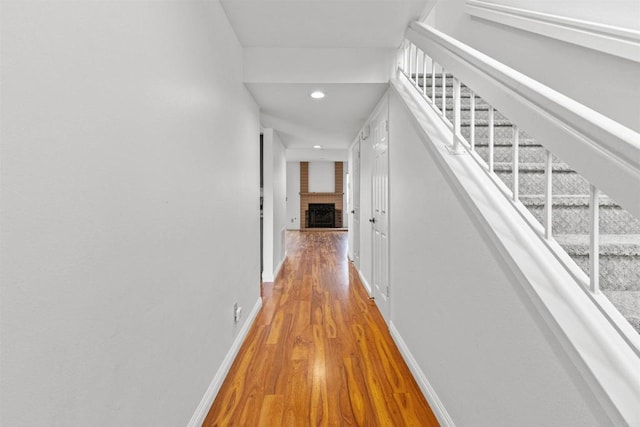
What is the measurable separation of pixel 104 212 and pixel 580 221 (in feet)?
6.08

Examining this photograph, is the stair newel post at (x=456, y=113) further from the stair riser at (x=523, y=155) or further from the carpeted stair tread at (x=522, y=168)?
the stair riser at (x=523, y=155)

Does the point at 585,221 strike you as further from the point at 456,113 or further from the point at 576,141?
the point at 576,141

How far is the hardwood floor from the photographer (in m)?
1.50

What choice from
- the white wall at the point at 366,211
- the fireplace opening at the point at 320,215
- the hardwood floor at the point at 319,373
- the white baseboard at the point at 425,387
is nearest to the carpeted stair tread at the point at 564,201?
the white baseboard at the point at 425,387

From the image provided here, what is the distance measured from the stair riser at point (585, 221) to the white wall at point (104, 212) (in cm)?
160

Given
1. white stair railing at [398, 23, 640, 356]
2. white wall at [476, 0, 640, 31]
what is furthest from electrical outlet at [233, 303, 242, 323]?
white wall at [476, 0, 640, 31]

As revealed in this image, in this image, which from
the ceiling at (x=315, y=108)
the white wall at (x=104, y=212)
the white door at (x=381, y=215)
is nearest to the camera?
the white wall at (x=104, y=212)

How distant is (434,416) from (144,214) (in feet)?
5.27

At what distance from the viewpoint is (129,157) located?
89 cm

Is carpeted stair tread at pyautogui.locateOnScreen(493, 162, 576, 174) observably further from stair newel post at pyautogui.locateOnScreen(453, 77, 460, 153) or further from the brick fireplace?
the brick fireplace

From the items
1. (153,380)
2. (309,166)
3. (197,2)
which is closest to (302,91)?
(197,2)

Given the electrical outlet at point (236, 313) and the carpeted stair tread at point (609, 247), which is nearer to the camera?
the carpeted stair tread at point (609, 247)

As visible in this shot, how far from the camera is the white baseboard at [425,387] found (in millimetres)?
1405

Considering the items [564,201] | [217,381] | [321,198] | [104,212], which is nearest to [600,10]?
[564,201]
